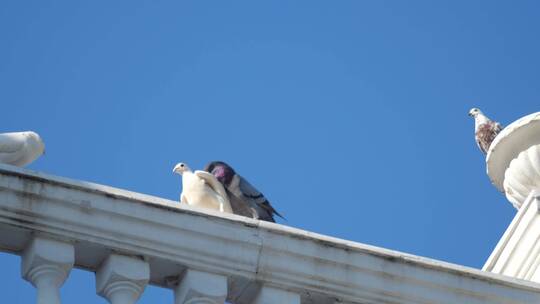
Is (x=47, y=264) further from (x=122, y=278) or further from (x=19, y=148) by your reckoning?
(x=19, y=148)

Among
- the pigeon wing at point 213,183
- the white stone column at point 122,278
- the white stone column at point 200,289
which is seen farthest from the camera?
the pigeon wing at point 213,183

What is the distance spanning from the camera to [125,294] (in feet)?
26.3

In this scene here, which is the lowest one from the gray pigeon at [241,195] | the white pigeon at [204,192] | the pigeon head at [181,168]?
the white pigeon at [204,192]

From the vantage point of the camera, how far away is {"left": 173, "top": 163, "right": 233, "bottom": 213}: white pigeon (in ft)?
34.2

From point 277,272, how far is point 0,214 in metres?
1.50

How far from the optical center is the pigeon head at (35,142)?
9453 mm

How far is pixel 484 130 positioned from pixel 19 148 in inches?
365

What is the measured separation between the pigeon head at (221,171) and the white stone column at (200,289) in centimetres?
281

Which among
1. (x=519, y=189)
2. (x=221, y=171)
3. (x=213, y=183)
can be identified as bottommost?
(x=213, y=183)

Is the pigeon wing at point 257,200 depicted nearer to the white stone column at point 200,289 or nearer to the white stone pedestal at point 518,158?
the white stone pedestal at point 518,158

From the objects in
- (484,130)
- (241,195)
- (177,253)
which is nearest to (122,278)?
(177,253)

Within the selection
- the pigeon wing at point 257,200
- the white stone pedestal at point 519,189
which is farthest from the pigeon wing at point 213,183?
the white stone pedestal at point 519,189

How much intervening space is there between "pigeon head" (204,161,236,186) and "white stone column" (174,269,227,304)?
111 inches

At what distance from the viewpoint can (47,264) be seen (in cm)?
799
